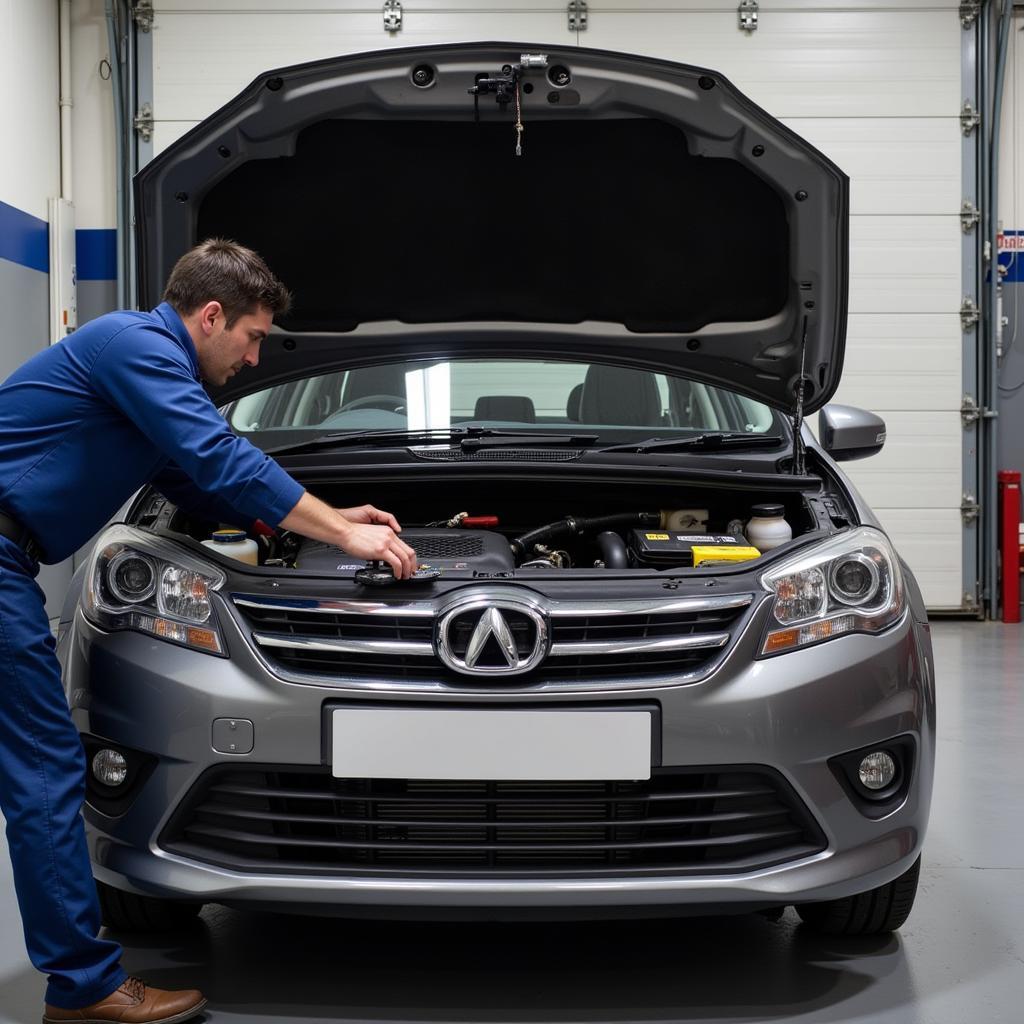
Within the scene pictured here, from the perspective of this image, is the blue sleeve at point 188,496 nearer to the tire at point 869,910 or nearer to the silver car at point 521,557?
the silver car at point 521,557

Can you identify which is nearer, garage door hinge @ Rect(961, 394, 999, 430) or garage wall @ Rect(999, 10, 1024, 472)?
garage door hinge @ Rect(961, 394, 999, 430)

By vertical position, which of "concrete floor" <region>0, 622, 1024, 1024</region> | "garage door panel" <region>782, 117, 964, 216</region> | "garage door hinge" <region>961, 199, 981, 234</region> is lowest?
"concrete floor" <region>0, 622, 1024, 1024</region>

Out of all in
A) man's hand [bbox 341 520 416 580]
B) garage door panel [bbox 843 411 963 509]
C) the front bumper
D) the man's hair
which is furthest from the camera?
garage door panel [bbox 843 411 963 509]

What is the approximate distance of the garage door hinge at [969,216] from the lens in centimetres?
709

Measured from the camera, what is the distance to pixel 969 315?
712 cm

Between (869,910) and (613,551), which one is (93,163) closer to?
(613,551)

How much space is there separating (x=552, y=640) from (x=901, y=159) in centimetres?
589

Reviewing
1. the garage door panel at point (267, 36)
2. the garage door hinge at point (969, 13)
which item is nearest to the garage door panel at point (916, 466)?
the garage door hinge at point (969, 13)

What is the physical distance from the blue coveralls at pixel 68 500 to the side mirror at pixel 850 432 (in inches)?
48.7

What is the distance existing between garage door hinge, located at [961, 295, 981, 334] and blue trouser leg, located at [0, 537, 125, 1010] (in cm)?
617

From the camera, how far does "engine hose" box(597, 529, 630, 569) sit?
2443 millimetres

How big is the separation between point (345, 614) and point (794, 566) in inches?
27.9

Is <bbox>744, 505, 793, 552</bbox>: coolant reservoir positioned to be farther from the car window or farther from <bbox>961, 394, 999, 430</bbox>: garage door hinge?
<bbox>961, 394, 999, 430</bbox>: garage door hinge

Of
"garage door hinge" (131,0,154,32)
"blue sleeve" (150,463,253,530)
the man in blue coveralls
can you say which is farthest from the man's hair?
"garage door hinge" (131,0,154,32)
